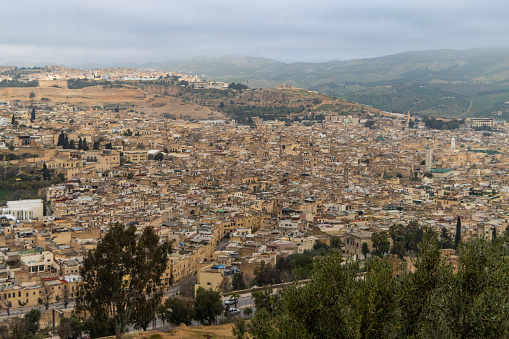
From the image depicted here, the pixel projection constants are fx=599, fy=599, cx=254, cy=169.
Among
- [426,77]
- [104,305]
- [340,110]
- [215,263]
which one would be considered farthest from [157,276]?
[426,77]

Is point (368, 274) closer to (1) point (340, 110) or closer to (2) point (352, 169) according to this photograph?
(2) point (352, 169)

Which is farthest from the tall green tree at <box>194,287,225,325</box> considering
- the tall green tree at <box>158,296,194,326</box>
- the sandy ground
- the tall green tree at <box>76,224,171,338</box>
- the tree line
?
the sandy ground

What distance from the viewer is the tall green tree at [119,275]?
47.0 ft

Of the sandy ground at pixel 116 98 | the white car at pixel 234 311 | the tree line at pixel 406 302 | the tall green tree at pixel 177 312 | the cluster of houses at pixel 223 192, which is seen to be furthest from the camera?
the sandy ground at pixel 116 98

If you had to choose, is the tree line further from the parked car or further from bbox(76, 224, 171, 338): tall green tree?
the parked car

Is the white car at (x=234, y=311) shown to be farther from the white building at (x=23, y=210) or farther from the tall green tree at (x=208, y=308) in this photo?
the white building at (x=23, y=210)

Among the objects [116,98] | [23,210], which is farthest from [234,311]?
[116,98]

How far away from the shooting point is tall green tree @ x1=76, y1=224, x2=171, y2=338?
47.0ft

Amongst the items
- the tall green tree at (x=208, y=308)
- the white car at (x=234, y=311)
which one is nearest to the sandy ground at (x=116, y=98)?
the white car at (x=234, y=311)

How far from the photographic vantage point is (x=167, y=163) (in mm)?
50562

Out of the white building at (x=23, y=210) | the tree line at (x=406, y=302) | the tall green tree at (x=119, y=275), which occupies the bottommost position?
the white building at (x=23, y=210)

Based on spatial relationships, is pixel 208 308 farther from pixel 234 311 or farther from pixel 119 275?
pixel 119 275

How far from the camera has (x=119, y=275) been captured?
1454 cm

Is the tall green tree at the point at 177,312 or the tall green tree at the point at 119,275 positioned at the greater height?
the tall green tree at the point at 119,275
